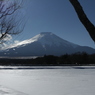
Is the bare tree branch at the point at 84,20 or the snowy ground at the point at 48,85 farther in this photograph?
the snowy ground at the point at 48,85

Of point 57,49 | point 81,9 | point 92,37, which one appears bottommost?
point 92,37

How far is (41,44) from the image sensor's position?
611 feet

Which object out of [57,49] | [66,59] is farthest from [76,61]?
[57,49]

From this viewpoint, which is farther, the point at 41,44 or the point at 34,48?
the point at 41,44

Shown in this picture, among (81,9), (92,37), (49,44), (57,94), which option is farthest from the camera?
(49,44)

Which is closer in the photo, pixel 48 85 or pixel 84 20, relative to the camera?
pixel 84 20

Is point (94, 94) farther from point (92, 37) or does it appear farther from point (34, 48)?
point (34, 48)

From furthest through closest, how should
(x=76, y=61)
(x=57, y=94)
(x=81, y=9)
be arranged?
(x=76, y=61) < (x=57, y=94) < (x=81, y=9)

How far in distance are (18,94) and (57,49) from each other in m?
165

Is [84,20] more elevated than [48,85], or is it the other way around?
[84,20]

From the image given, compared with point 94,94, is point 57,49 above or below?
above

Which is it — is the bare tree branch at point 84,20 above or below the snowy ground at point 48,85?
above

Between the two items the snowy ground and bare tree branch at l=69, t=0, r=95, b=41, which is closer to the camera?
bare tree branch at l=69, t=0, r=95, b=41

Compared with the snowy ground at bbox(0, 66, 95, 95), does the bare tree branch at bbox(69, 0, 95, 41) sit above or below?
above
